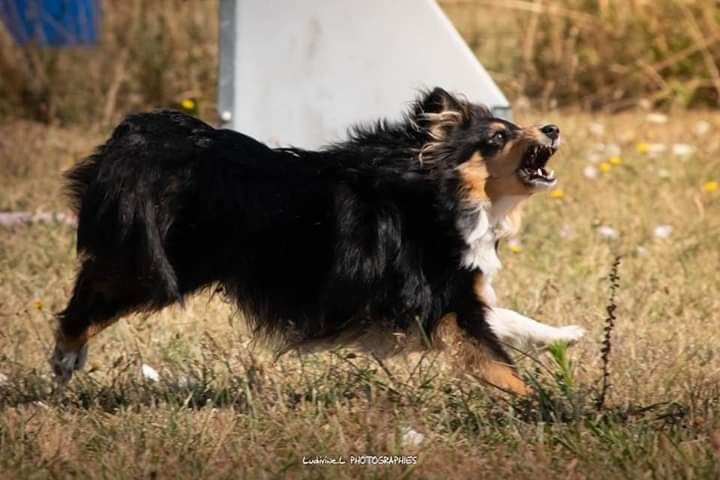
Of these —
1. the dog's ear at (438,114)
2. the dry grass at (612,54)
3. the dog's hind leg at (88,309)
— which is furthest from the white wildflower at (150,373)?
the dry grass at (612,54)

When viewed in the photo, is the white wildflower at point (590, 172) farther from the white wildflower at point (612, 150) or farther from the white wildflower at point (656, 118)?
the white wildflower at point (656, 118)

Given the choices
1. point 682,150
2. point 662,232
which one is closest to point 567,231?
point 662,232

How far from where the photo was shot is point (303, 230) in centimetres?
427

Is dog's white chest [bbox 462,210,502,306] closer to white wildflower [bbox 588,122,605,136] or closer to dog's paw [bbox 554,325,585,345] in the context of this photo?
dog's paw [bbox 554,325,585,345]

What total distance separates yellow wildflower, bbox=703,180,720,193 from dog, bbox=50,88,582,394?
2.83 meters

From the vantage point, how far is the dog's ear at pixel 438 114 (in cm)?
457

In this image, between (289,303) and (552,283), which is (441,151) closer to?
(289,303)

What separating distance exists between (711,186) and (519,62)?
3098 millimetres

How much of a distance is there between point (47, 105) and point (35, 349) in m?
4.55

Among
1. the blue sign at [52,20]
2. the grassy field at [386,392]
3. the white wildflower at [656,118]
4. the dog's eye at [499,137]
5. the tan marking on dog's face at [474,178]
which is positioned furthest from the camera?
the white wildflower at [656,118]

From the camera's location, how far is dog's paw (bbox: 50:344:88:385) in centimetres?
454

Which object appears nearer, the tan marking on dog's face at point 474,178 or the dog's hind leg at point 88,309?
the dog's hind leg at point 88,309

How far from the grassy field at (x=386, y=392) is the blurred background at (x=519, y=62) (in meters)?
2.77

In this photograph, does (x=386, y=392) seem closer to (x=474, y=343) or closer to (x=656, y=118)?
(x=474, y=343)
